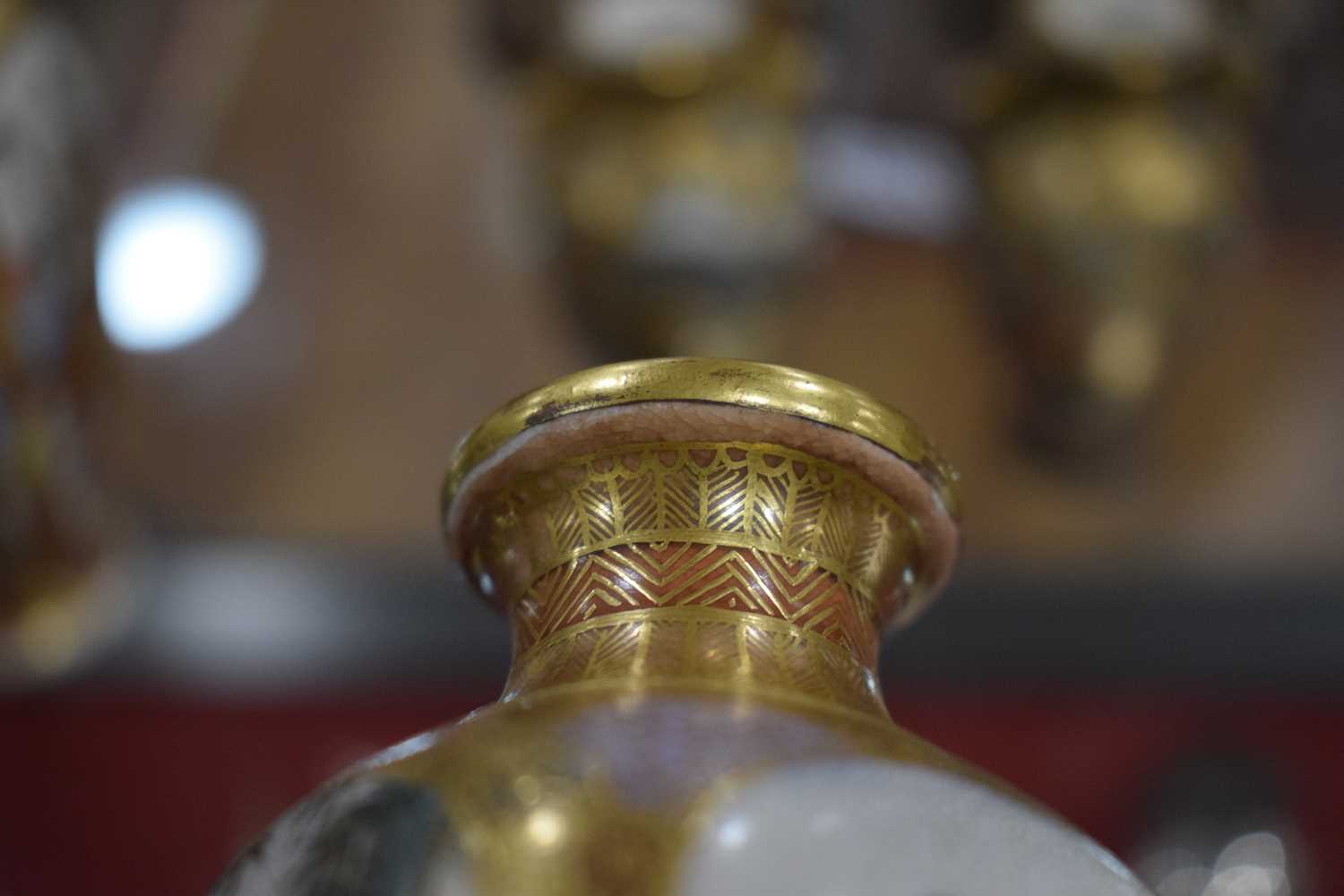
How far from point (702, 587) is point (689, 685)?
3cm

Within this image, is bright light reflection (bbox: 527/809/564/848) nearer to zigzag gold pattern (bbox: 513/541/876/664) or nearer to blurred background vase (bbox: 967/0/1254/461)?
zigzag gold pattern (bbox: 513/541/876/664)

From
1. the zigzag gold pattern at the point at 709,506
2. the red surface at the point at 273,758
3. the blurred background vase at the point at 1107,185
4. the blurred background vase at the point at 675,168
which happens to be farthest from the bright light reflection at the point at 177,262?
the zigzag gold pattern at the point at 709,506

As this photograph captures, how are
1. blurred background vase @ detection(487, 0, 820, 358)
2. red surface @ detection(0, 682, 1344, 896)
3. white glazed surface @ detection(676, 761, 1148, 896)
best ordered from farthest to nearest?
red surface @ detection(0, 682, 1344, 896), blurred background vase @ detection(487, 0, 820, 358), white glazed surface @ detection(676, 761, 1148, 896)

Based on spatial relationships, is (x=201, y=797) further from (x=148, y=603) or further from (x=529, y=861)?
(x=529, y=861)

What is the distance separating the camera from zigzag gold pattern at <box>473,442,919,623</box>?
0.97 feet

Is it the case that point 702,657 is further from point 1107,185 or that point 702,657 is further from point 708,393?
point 1107,185

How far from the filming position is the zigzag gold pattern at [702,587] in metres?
0.29

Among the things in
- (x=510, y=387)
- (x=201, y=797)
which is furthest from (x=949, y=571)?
(x=510, y=387)

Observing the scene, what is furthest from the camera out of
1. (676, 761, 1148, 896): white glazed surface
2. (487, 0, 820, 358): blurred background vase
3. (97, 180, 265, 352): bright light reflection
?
(97, 180, 265, 352): bright light reflection

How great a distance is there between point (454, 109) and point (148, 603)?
0.58 meters

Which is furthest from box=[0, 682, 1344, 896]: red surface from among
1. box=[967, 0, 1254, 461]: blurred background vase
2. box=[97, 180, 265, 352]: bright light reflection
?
box=[967, 0, 1254, 461]: blurred background vase

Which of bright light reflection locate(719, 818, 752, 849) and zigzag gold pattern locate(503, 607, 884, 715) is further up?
zigzag gold pattern locate(503, 607, 884, 715)

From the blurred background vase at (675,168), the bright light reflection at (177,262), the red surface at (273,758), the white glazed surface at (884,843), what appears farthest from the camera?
the bright light reflection at (177,262)

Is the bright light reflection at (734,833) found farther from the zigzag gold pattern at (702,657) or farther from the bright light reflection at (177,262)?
the bright light reflection at (177,262)
